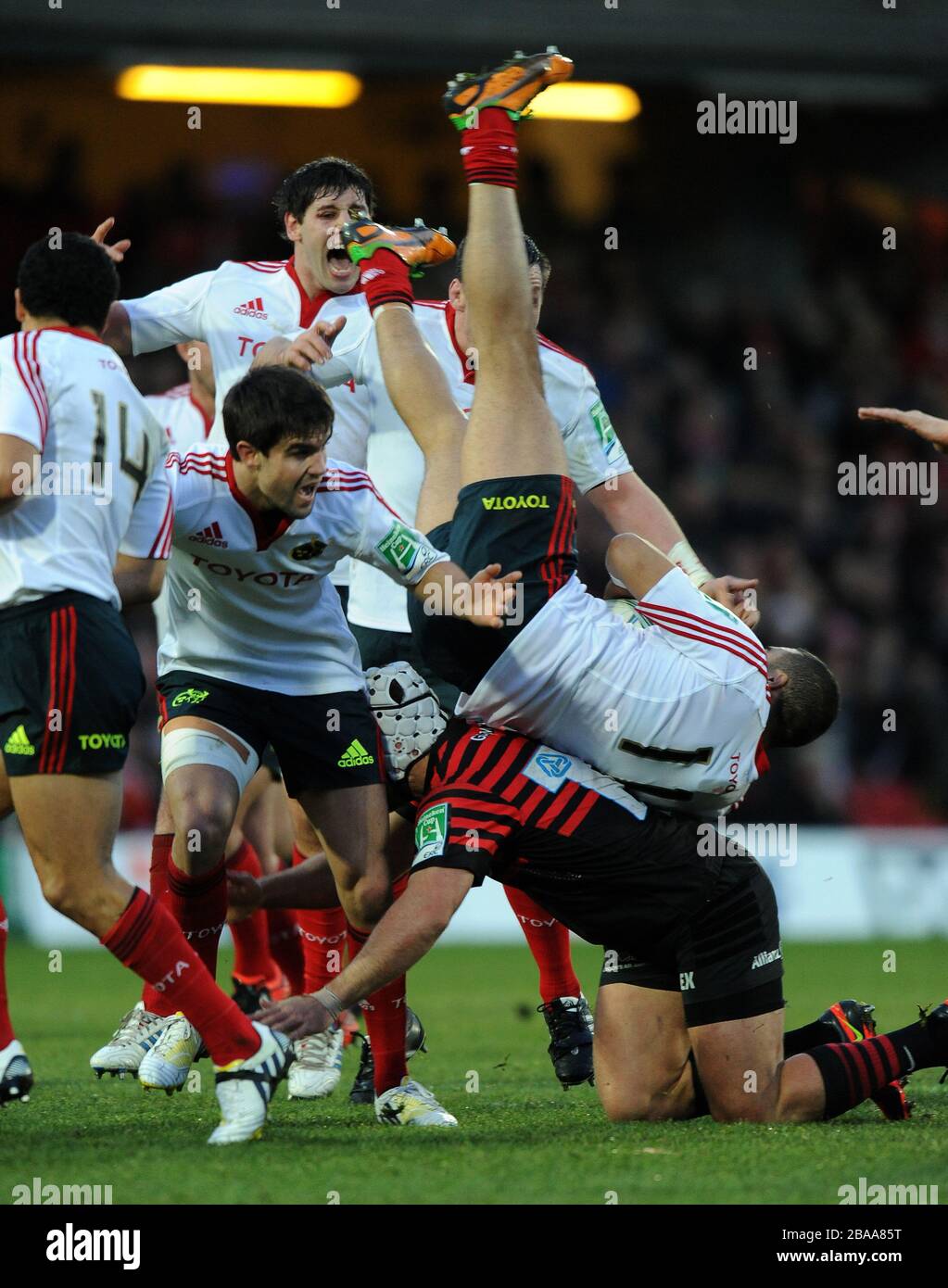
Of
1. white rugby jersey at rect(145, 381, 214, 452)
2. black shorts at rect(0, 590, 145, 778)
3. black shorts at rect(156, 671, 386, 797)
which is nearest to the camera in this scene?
black shorts at rect(0, 590, 145, 778)

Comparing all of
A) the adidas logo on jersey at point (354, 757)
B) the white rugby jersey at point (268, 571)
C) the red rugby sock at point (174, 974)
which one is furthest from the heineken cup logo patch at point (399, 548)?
the red rugby sock at point (174, 974)

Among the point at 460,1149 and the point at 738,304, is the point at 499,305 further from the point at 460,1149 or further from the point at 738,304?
the point at 738,304

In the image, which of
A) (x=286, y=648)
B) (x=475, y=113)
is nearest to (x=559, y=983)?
(x=286, y=648)

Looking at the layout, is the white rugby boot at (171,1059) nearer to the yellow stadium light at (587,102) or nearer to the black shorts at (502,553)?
the black shorts at (502,553)

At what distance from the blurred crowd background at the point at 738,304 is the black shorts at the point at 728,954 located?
8407mm

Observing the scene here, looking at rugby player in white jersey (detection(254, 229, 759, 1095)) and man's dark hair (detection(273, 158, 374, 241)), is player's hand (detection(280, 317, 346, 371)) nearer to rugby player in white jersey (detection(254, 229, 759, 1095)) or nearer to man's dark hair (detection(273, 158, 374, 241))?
rugby player in white jersey (detection(254, 229, 759, 1095))

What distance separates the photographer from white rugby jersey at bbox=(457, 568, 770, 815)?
4.68 metres

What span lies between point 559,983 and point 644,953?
109 centimetres

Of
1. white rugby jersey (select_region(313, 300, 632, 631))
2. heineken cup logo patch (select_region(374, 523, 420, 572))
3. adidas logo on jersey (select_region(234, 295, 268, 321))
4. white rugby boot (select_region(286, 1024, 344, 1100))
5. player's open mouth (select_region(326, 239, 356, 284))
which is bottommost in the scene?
white rugby boot (select_region(286, 1024, 344, 1100))

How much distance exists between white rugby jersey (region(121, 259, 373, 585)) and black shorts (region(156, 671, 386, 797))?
1062 mm

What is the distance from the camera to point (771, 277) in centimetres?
1755

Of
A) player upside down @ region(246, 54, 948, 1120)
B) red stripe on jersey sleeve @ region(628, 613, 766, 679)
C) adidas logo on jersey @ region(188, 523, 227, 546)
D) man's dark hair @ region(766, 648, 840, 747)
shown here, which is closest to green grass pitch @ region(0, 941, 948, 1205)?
player upside down @ region(246, 54, 948, 1120)
